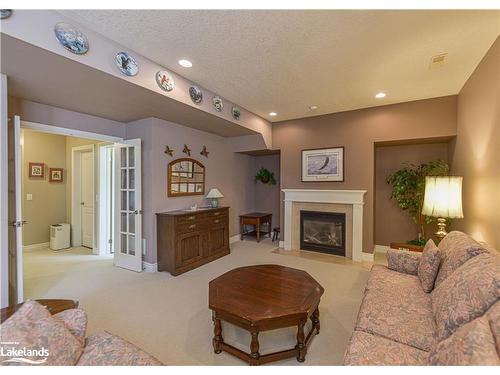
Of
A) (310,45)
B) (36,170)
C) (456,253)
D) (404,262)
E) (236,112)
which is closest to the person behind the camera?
(456,253)

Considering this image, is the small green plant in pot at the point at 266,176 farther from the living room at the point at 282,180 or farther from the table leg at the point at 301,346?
the table leg at the point at 301,346

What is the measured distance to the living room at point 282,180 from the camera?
1.56m

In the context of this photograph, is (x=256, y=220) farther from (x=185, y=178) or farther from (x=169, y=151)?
(x=169, y=151)

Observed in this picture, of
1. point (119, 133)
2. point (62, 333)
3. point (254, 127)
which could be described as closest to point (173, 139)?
point (119, 133)

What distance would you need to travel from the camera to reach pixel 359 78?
2.89 meters

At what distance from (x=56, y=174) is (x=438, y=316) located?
6.35 meters

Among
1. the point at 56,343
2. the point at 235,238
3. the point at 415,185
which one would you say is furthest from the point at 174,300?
the point at 415,185

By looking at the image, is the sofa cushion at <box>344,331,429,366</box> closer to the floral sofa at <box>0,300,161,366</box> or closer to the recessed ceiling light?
the floral sofa at <box>0,300,161,366</box>

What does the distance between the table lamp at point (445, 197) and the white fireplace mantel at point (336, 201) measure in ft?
4.31

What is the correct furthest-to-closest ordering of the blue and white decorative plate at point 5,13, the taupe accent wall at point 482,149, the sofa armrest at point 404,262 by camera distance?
the sofa armrest at point 404,262 < the taupe accent wall at point 482,149 < the blue and white decorative plate at point 5,13

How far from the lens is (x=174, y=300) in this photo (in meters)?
2.63

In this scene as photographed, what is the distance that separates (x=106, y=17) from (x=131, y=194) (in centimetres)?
245

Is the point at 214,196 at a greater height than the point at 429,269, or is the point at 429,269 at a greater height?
the point at 214,196

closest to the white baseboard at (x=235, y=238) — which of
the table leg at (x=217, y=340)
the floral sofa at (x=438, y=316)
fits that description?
the table leg at (x=217, y=340)
